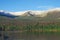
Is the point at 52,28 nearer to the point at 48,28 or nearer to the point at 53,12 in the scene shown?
the point at 48,28

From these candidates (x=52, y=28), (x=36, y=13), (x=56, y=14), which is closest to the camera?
(x=52, y=28)

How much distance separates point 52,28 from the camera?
71812mm

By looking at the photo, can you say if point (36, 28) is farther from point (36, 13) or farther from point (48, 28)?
point (36, 13)

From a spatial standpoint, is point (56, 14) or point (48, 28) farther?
point (56, 14)

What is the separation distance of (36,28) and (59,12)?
255ft

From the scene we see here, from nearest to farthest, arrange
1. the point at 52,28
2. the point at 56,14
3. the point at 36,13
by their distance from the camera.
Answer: the point at 52,28
the point at 56,14
the point at 36,13

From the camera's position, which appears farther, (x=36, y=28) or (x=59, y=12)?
(x=59, y=12)

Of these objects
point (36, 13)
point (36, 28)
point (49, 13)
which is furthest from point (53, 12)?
point (36, 28)

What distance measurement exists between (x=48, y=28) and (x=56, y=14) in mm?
75689

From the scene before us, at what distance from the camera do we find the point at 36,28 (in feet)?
241

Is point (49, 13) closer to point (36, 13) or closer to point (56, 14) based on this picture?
point (56, 14)

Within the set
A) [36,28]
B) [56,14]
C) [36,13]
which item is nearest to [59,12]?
[56,14]

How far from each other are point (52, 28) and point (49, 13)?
8149cm

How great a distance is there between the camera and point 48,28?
72562 millimetres
